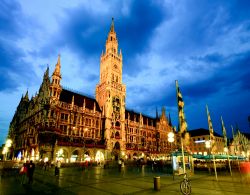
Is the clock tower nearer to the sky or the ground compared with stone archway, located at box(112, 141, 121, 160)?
nearer to the sky

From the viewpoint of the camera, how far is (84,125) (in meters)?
58.1

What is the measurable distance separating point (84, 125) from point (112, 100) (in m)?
15.0

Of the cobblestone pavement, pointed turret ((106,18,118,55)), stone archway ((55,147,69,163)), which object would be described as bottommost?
the cobblestone pavement

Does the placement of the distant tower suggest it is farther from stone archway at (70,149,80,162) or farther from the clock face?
the clock face

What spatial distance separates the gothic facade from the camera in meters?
49.3

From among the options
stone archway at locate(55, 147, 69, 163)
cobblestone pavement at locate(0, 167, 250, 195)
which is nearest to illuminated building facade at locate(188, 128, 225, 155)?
stone archway at locate(55, 147, 69, 163)

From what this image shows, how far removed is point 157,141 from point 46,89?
179ft

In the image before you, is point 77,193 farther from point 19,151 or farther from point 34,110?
point 19,151

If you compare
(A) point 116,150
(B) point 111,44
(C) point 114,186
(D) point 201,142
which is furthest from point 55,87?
(D) point 201,142

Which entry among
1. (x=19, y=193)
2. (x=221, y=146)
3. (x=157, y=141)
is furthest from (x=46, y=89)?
(x=221, y=146)

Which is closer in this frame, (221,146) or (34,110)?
(34,110)

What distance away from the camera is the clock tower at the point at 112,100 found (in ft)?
206

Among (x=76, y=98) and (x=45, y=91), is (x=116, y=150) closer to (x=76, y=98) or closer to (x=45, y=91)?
(x=76, y=98)

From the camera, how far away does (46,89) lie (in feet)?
183
